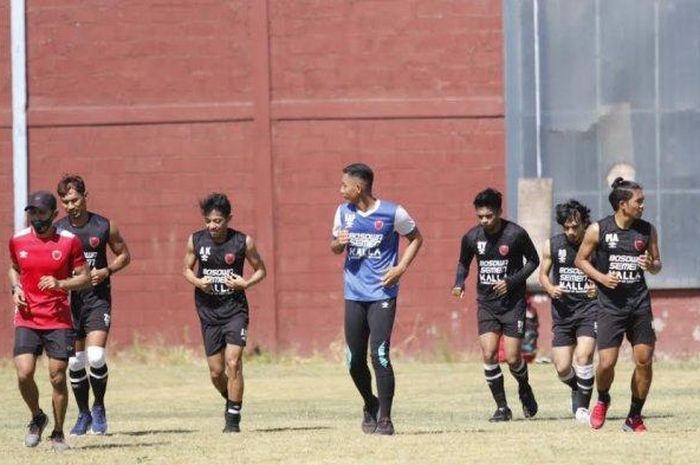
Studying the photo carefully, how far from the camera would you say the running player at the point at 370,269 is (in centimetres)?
1512

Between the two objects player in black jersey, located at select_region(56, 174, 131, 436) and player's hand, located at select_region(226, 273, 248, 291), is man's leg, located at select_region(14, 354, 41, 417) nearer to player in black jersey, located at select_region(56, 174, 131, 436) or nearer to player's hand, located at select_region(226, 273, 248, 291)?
player in black jersey, located at select_region(56, 174, 131, 436)

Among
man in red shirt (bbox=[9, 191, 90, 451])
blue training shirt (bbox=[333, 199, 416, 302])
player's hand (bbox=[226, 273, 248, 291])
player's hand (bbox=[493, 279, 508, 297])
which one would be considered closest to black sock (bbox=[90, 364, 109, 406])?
player's hand (bbox=[226, 273, 248, 291])

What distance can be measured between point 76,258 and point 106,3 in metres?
13.0

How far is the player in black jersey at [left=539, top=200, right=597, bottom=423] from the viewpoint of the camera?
1717cm

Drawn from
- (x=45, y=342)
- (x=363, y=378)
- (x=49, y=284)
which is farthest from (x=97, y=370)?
(x=363, y=378)

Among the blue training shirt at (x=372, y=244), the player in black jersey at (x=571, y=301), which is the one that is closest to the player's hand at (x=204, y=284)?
the blue training shirt at (x=372, y=244)

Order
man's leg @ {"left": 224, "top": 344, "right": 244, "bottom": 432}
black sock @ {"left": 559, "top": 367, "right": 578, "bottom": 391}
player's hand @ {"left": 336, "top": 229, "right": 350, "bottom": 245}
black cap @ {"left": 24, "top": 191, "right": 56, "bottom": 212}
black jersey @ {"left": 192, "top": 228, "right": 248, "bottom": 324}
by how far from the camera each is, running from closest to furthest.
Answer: black cap @ {"left": 24, "top": 191, "right": 56, "bottom": 212} → player's hand @ {"left": 336, "top": 229, "right": 350, "bottom": 245} → man's leg @ {"left": 224, "top": 344, "right": 244, "bottom": 432} → black jersey @ {"left": 192, "top": 228, "right": 248, "bottom": 324} → black sock @ {"left": 559, "top": 367, "right": 578, "bottom": 391}

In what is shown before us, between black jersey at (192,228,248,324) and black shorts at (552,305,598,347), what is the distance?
3.15 metres

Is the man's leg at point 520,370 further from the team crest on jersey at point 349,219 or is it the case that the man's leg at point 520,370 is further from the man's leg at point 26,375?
the man's leg at point 26,375

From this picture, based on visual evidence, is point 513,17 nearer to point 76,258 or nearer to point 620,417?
point 620,417

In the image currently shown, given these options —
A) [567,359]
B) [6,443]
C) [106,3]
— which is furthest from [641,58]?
[6,443]

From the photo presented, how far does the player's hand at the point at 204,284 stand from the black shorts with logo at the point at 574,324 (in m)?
3.45

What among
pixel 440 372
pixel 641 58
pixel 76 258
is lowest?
pixel 440 372

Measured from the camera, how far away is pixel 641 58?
26516mm
